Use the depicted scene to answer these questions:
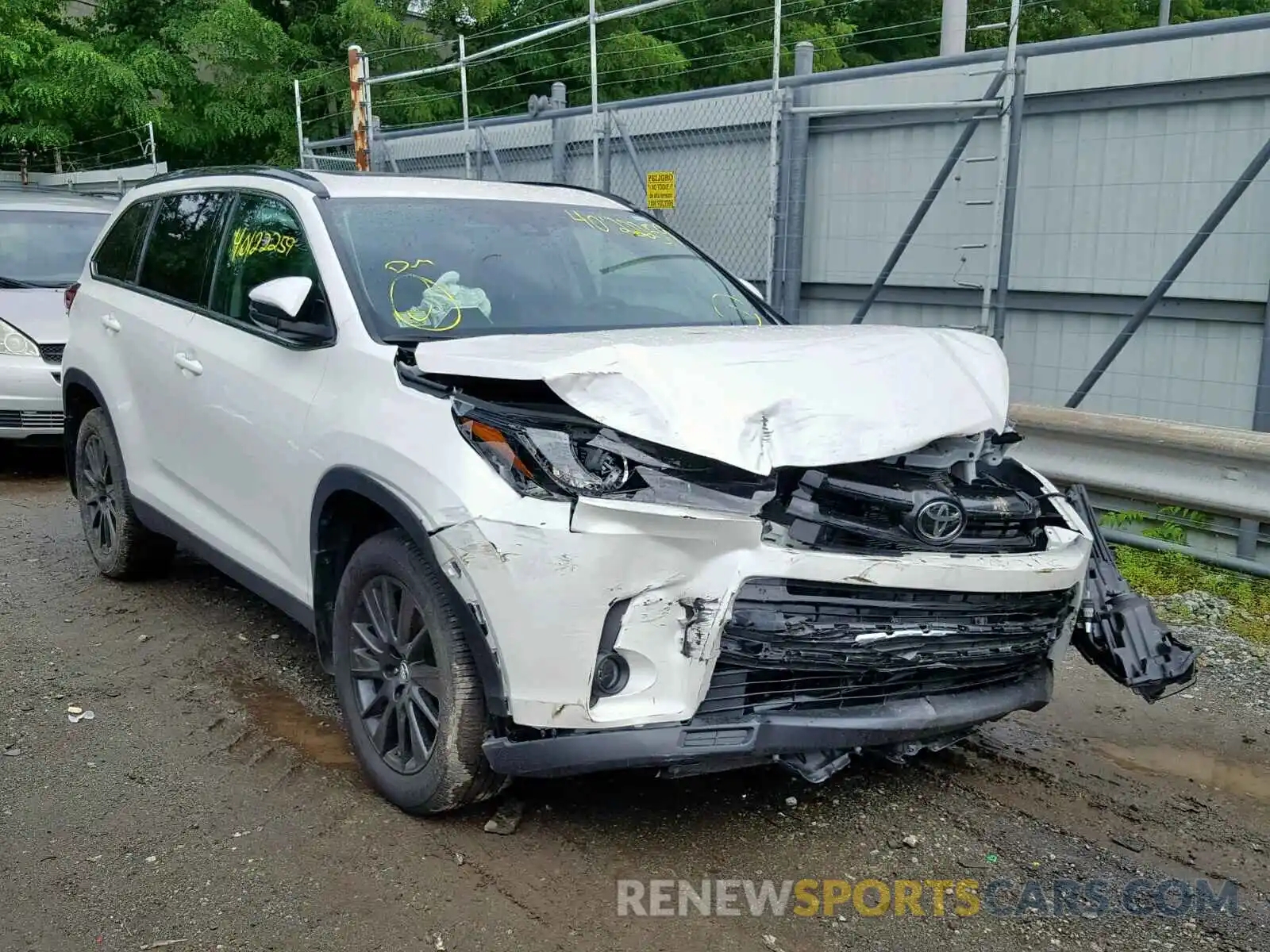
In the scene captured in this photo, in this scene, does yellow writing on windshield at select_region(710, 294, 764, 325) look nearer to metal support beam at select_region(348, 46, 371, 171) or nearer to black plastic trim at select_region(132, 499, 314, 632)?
black plastic trim at select_region(132, 499, 314, 632)

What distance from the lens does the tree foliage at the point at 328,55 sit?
16328 mm

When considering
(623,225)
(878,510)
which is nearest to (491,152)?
(623,225)

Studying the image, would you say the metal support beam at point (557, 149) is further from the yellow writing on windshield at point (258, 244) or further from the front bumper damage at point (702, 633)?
the front bumper damage at point (702, 633)

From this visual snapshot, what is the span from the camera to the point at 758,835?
11.2 feet

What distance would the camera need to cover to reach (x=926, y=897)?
311cm

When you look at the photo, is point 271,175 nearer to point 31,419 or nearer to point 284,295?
point 284,295

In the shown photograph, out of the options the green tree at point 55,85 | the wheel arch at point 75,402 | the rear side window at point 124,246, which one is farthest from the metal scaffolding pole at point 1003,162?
the green tree at point 55,85

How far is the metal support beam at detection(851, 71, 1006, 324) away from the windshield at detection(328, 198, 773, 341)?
3.09 m

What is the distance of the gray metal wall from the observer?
670cm

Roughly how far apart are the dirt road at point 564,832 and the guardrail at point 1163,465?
894 millimetres

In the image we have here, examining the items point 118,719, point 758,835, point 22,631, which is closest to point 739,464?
point 758,835

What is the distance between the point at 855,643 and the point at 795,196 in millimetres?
6063

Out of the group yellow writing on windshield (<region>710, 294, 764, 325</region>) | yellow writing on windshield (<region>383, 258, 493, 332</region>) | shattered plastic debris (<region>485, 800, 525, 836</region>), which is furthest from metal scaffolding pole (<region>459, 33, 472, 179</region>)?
shattered plastic debris (<region>485, 800, 525, 836</region>)

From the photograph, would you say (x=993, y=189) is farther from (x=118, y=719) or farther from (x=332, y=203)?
(x=118, y=719)
